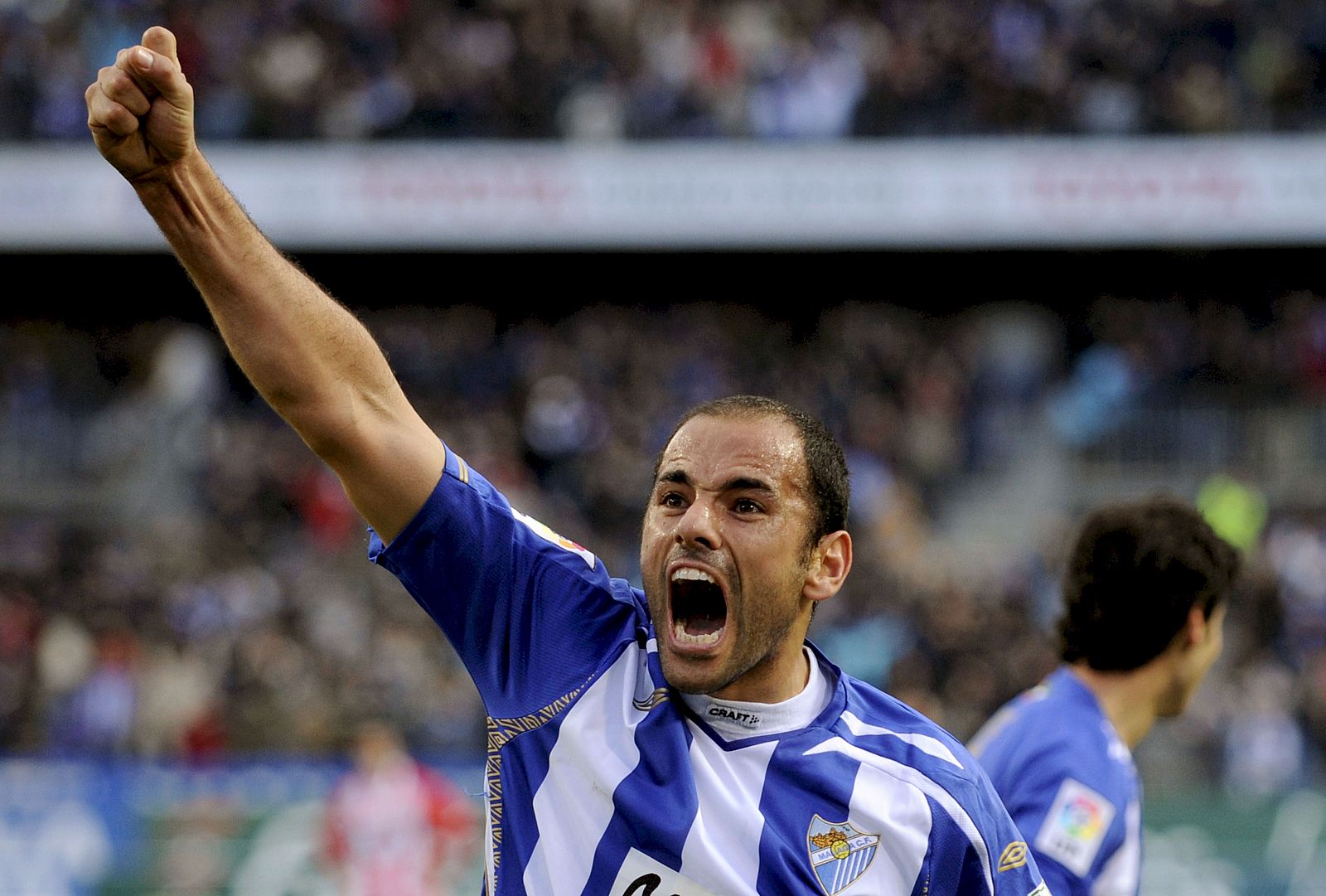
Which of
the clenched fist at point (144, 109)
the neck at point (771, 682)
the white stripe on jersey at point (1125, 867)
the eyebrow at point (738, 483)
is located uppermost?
the clenched fist at point (144, 109)

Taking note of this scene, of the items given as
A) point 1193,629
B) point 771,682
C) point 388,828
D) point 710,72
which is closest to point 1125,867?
point 1193,629

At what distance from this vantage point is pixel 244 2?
61.2 feet

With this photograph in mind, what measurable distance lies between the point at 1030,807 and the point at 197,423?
1395 cm

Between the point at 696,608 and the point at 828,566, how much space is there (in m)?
0.26

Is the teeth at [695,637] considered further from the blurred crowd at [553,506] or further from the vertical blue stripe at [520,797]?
the blurred crowd at [553,506]

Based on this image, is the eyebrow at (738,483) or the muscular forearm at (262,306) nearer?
the muscular forearm at (262,306)

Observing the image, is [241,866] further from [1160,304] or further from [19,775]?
[1160,304]

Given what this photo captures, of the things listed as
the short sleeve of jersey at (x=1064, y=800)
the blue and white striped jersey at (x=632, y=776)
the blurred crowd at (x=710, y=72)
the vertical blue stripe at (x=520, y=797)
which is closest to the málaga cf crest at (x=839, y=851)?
the blue and white striped jersey at (x=632, y=776)

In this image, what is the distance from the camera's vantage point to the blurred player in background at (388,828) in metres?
9.85

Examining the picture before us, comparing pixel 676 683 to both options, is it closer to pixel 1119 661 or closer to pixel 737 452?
pixel 737 452

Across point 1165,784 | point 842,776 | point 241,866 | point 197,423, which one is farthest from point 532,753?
point 197,423

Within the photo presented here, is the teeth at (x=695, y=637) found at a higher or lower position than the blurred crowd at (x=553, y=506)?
lower

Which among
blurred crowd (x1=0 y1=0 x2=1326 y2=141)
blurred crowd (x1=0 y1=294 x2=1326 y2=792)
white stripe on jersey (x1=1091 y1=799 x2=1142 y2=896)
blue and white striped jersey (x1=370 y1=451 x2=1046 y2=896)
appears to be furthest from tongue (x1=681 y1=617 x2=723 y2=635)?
blurred crowd (x1=0 y1=0 x2=1326 y2=141)

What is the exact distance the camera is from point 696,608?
2.90m
